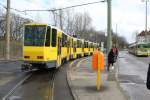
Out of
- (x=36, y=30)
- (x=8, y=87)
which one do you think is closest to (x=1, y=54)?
(x=36, y=30)

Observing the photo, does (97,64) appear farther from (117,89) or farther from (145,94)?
(145,94)

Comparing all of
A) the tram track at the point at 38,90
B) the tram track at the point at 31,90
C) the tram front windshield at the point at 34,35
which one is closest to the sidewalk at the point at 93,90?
the tram track at the point at 38,90

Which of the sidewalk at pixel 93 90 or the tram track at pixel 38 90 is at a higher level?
the sidewalk at pixel 93 90

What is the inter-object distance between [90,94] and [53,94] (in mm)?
1446

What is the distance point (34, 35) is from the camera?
2234 centimetres

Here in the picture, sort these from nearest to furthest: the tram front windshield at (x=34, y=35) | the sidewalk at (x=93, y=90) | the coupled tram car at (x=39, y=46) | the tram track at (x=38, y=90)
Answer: the sidewalk at (x=93, y=90) → the tram track at (x=38, y=90) → the coupled tram car at (x=39, y=46) → the tram front windshield at (x=34, y=35)

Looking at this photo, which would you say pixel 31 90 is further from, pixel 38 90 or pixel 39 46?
pixel 39 46

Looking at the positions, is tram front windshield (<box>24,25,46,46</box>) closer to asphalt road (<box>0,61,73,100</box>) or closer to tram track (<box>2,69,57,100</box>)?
asphalt road (<box>0,61,73,100</box>)

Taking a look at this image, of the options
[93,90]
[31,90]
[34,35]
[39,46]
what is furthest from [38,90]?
[34,35]

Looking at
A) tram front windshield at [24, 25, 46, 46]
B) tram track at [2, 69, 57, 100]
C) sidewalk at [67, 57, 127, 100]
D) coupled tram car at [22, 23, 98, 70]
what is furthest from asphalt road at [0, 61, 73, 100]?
tram front windshield at [24, 25, 46, 46]

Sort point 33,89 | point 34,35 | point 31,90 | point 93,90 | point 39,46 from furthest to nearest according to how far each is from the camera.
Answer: point 34,35
point 39,46
point 33,89
point 31,90
point 93,90

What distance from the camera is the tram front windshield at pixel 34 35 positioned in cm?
2209

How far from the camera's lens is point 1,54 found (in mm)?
51844

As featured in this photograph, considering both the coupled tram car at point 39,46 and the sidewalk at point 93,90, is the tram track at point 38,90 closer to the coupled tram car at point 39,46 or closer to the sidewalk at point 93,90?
the sidewalk at point 93,90
